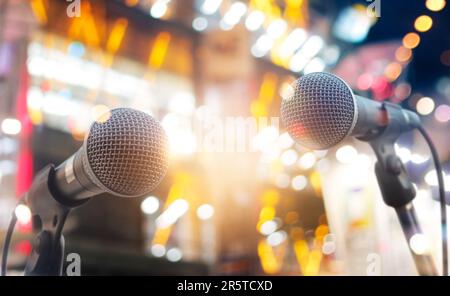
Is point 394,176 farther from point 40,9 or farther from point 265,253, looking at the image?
point 265,253

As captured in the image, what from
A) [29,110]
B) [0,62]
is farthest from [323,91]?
[29,110]


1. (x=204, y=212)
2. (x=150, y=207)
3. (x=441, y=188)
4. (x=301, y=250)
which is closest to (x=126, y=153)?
(x=441, y=188)

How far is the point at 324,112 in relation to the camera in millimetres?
815

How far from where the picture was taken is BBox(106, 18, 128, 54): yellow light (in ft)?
9.29

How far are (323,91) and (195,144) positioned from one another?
111cm

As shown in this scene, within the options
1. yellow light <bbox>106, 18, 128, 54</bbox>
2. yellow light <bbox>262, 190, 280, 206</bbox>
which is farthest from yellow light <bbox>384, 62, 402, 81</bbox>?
yellow light <bbox>262, 190, 280, 206</bbox>

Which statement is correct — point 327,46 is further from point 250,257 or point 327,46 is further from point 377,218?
point 250,257

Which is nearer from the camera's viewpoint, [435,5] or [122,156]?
[122,156]

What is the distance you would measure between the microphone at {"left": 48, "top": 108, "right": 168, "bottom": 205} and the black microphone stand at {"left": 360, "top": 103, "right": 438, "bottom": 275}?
0.36 meters

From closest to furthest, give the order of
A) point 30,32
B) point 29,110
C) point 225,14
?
point 225,14, point 30,32, point 29,110

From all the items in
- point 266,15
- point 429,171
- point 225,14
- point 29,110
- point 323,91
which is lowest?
point 323,91

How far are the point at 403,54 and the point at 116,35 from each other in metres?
1.81

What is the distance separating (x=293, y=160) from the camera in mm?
2754

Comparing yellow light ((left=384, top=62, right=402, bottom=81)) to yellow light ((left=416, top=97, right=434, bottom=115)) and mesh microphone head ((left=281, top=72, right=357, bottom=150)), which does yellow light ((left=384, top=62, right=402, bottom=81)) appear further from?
mesh microphone head ((left=281, top=72, right=357, bottom=150))
